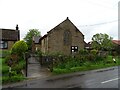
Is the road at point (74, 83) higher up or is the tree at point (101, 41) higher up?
the tree at point (101, 41)

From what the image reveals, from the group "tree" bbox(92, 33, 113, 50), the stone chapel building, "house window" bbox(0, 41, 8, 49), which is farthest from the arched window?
"tree" bbox(92, 33, 113, 50)

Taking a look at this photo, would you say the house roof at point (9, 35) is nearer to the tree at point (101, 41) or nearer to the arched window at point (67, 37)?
the arched window at point (67, 37)

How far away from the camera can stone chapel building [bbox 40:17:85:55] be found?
44156 mm

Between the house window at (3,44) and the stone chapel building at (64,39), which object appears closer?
the house window at (3,44)

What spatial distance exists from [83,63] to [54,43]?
1611cm

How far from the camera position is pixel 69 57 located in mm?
29312

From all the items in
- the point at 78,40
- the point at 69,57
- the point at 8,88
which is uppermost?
the point at 78,40

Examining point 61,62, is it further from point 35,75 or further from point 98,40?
point 98,40

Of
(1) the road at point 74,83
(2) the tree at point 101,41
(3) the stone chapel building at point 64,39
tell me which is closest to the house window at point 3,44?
(3) the stone chapel building at point 64,39

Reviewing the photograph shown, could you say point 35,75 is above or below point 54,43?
below

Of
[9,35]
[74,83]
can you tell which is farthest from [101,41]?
[74,83]

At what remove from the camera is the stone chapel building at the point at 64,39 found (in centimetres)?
4416

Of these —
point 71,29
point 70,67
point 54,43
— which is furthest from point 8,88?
point 71,29

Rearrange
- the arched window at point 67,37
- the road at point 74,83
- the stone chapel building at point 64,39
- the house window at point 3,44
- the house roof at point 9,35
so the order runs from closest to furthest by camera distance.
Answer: the road at point 74,83, the house window at point 3,44, the stone chapel building at point 64,39, the house roof at point 9,35, the arched window at point 67,37
